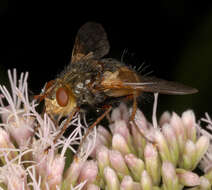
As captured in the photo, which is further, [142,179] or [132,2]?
[132,2]

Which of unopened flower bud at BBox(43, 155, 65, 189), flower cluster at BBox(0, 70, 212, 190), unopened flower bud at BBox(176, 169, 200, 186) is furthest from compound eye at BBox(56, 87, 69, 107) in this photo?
unopened flower bud at BBox(176, 169, 200, 186)

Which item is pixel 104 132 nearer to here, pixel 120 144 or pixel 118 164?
pixel 120 144

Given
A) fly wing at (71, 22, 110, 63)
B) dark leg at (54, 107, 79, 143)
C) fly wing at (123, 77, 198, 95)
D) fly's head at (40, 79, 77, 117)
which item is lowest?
dark leg at (54, 107, 79, 143)

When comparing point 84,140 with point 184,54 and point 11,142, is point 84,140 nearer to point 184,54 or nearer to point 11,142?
A: point 11,142

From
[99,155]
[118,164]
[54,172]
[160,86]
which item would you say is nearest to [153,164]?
[118,164]

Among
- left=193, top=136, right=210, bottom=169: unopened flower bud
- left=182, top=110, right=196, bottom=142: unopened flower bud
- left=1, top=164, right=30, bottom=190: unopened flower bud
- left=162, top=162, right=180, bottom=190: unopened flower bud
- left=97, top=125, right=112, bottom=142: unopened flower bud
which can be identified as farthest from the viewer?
left=97, top=125, right=112, bottom=142: unopened flower bud

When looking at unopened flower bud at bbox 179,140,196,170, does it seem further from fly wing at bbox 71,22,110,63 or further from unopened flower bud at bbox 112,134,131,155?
fly wing at bbox 71,22,110,63

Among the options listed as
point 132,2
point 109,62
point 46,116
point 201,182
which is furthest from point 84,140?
point 132,2
